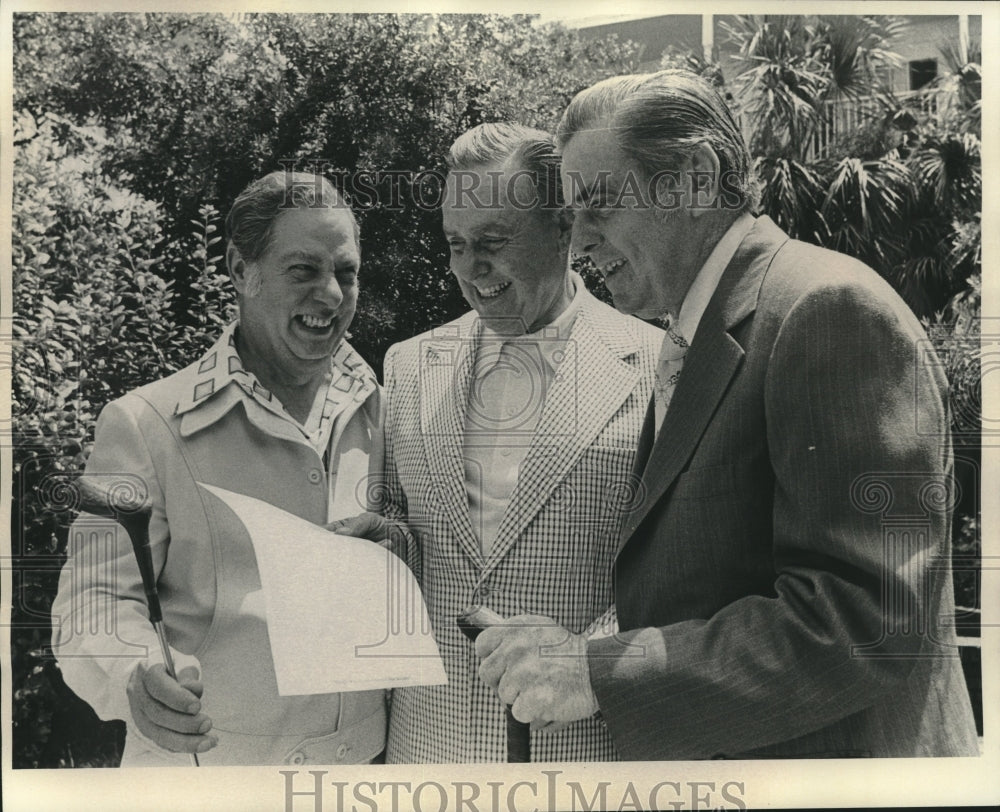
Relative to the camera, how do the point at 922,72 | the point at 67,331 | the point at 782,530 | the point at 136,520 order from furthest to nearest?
1. the point at 922,72
2. the point at 67,331
3. the point at 136,520
4. the point at 782,530

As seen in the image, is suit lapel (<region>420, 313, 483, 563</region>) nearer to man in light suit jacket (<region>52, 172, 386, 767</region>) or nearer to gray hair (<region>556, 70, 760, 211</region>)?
man in light suit jacket (<region>52, 172, 386, 767</region>)

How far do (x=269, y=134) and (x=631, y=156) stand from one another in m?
1.27

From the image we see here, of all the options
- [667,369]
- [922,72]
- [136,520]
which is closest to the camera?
[667,369]

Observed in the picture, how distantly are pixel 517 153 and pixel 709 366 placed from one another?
106 centimetres

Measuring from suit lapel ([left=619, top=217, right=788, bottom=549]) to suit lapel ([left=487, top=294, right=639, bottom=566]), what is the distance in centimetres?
31

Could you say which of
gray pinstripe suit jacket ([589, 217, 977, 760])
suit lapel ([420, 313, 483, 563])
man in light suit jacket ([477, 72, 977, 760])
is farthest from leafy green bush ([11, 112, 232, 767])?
gray pinstripe suit jacket ([589, 217, 977, 760])

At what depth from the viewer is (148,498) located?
13.1 feet

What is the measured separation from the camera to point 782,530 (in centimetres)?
355

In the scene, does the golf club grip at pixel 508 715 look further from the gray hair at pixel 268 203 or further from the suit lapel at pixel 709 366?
the gray hair at pixel 268 203

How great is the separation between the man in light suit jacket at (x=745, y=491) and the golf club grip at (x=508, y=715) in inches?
2.1

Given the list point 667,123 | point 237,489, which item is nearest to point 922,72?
point 667,123

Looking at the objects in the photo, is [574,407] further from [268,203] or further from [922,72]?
[922,72]

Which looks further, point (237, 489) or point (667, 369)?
point (237, 489)

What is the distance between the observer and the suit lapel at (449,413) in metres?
3.97
